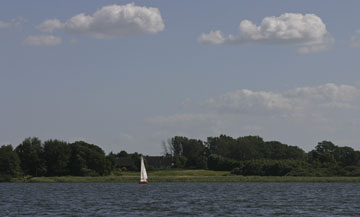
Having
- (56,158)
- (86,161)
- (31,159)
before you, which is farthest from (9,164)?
(86,161)

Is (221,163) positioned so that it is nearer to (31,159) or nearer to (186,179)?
(186,179)

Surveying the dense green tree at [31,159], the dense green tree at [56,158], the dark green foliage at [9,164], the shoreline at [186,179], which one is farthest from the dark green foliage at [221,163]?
the dark green foliage at [9,164]

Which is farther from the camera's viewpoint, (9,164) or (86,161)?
(86,161)

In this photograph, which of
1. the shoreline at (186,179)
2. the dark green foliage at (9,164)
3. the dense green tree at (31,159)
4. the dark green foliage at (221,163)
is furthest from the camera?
the dark green foliage at (221,163)

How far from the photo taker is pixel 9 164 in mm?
131500

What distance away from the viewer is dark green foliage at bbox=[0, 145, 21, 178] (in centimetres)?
13112

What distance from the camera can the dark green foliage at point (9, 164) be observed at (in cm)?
13112

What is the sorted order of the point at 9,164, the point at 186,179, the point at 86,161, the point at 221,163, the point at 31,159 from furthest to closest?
the point at 221,163 < the point at 86,161 < the point at 31,159 < the point at 9,164 < the point at 186,179

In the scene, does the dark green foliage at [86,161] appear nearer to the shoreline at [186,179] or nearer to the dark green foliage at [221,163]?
the shoreline at [186,179]

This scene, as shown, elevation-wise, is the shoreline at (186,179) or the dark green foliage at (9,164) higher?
the dark green foliage at (9,164)

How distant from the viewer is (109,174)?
142 metres

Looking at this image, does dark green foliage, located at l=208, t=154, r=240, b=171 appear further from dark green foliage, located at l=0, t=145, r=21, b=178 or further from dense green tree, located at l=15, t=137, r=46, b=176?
dark green foliage, located at l=0, t=145, r=21, b=178

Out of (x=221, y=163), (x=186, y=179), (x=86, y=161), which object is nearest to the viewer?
(x=186, y=179)

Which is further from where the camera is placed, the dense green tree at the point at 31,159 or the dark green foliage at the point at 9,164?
the dense green tree at the point at 31,159
